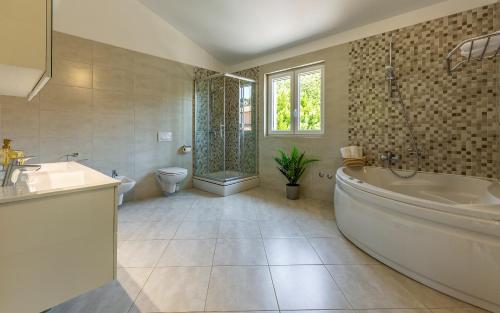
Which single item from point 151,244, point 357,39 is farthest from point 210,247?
point 357,39

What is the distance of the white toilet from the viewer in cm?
348

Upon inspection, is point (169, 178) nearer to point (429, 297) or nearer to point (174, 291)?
point (174, 291)

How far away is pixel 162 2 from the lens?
3217mm

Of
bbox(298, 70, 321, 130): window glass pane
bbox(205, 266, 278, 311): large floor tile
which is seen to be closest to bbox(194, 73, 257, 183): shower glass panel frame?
bbox(298, 70, 321, 130): window glass pane

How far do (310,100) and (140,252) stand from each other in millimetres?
3104

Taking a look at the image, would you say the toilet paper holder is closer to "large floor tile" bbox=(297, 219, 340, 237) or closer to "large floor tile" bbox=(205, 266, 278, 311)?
"large floor tile" bbox=(297, 219, 340, 237)

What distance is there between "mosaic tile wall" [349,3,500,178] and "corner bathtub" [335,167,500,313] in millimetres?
350

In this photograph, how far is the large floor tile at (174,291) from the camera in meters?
1.35

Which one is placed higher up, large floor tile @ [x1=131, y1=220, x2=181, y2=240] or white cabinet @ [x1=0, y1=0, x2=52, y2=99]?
white cabinet @ [x1=0, y1=0, x2=52, y2=99]

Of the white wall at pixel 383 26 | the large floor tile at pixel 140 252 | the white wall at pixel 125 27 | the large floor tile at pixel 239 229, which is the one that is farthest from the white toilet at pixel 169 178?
the white wall at pixel 383 26

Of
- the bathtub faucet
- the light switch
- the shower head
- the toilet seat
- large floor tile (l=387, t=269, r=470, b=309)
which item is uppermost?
the shower head

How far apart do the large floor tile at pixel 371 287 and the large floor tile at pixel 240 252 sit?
1.87 ft

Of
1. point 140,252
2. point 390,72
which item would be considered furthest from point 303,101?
point 140,252

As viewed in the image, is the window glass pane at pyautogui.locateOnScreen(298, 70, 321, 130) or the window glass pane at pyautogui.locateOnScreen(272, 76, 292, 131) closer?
the window glass pane at pyautogui.locateOnScreen(298, 70, 321, 130)
